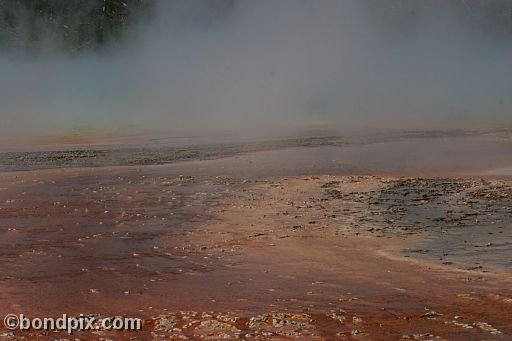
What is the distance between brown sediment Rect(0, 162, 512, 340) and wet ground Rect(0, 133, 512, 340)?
2 centimetres

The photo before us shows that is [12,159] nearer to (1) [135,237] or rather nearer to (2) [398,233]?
(1) [135,237]

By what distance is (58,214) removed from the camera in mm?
11547

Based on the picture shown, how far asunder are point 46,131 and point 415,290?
92.5 ft

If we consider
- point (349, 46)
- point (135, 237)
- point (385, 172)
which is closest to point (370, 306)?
point (135, 237)

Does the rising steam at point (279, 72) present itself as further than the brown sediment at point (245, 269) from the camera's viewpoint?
Yes

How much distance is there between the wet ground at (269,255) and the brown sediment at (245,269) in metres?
0.02

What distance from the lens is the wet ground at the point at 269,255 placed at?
603cm

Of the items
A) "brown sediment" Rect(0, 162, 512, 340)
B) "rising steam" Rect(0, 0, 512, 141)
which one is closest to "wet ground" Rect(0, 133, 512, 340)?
"brown sediment" Rect(0, 162, 512, 340)

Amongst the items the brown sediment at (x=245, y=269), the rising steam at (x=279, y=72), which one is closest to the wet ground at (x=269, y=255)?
the brown sediment at (x=245, y=269)

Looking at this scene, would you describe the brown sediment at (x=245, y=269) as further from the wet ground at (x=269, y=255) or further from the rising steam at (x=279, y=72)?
the rising steam at (x=279, y=72)

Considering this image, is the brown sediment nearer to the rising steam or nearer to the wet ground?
the wet ground

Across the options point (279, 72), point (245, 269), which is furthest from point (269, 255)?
point (279, 72)

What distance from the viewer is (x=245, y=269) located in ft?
25.5

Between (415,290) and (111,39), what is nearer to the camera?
(415,290)
